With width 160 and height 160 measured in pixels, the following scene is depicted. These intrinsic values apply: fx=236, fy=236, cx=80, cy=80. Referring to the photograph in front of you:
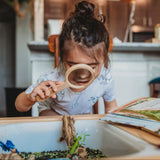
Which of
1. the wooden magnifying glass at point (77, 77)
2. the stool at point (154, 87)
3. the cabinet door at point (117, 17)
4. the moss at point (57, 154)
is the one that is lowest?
the moss at point (57, 154)

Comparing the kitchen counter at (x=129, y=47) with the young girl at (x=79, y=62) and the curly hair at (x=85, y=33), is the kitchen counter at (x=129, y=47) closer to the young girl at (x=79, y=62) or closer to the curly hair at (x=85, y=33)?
the young girl at (x=79, y=62)

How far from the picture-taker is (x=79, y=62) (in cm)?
72

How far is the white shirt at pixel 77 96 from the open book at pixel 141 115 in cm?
44

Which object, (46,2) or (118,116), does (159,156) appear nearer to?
(118,116)

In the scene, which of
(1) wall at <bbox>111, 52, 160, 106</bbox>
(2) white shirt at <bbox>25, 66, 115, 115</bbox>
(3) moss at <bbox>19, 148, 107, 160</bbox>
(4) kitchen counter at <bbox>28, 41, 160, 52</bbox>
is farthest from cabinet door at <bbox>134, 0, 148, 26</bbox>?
(3) moss at <bbox>19, 148, 107, 160</bbox>

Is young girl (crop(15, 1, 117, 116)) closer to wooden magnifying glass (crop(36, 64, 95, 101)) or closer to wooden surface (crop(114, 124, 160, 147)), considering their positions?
wooden magnifying glass (crop(36, 64, 95, 101))

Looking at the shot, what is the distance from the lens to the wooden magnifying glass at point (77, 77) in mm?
554

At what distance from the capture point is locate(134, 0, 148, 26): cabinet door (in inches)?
178

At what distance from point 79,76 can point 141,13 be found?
14.2 feet

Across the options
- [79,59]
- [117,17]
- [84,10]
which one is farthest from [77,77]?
[117,17]

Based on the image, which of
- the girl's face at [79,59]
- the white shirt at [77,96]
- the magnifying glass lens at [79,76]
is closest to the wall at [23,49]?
the white shirt at [77,96]

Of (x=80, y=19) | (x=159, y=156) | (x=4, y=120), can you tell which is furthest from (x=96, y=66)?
(x=159, y=156)

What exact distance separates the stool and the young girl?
3.07 feet

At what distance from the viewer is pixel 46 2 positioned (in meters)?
4.35
